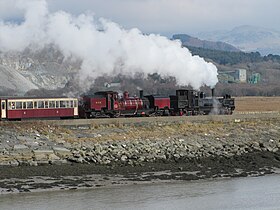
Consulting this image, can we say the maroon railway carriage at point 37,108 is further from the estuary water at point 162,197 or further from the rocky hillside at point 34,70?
the estuary water at point 162,197

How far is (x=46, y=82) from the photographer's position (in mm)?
103562

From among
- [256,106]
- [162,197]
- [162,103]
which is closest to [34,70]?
[256,106]

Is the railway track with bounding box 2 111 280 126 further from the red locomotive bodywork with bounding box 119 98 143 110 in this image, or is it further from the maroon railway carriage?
the red locomotive bodywork with bounding box 119 98 143 110

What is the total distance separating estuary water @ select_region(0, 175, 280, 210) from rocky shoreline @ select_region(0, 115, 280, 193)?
4.64 ft

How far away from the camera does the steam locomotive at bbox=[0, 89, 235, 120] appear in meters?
54.3

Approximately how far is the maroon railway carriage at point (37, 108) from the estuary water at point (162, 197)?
79.8ft

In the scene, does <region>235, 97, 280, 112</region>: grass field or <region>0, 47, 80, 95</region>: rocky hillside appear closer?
<region>0, 47, 80, 95</region>: rocky hillside

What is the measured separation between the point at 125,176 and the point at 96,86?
39.7 m

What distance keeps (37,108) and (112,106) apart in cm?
740

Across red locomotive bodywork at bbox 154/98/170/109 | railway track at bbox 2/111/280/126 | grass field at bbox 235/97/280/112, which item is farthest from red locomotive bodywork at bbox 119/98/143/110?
grass field at bbox 235/97/280/112

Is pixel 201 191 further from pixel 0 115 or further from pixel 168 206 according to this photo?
pixel 0 115

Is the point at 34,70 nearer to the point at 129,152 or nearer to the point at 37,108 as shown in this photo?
the point at 37,108

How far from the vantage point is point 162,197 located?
29469 millimetres

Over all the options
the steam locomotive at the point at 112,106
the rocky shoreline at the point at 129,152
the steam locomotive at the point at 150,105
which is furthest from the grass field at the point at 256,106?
the rocky shoreline at the point at 129,152
